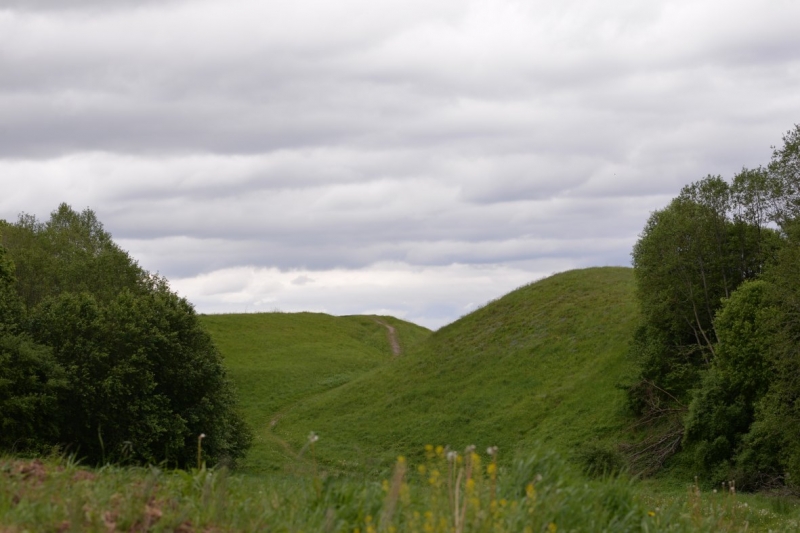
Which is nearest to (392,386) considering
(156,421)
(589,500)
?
(156,421)

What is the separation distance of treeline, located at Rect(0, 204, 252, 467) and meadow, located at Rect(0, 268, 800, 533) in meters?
8.12

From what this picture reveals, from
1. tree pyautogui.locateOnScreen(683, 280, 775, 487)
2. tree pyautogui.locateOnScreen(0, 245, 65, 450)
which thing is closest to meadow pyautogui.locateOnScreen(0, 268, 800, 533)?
tree pyautogui.locateOnScreen(683, 280, 775, 487)

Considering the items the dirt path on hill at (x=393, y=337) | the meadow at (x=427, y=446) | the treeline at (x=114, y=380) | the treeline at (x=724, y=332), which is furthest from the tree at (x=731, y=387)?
the dirt path on hill at (x=393, y=337)

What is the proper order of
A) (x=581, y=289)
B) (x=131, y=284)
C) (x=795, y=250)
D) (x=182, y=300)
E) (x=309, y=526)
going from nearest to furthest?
(x=309, y=526) → (x=795, y=250) → (x=182, y=300) → (x=131, y=284) → (x=581, y=289)

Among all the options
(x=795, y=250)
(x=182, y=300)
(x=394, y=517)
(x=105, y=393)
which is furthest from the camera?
(x=182, y=300)

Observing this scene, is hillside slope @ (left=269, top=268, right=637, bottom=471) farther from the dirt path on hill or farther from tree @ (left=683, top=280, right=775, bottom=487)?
the dirt path on hill

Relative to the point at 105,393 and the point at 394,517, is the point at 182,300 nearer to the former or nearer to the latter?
the point at 105,393

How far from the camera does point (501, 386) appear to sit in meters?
65.4

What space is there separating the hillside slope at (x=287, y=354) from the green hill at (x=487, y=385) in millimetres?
353

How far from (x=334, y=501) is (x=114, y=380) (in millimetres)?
31987

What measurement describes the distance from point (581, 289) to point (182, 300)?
49803 millimetres

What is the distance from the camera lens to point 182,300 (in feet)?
A: 150

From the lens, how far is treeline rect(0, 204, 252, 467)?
34531mm

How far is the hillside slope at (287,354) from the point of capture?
7325 centimetres
